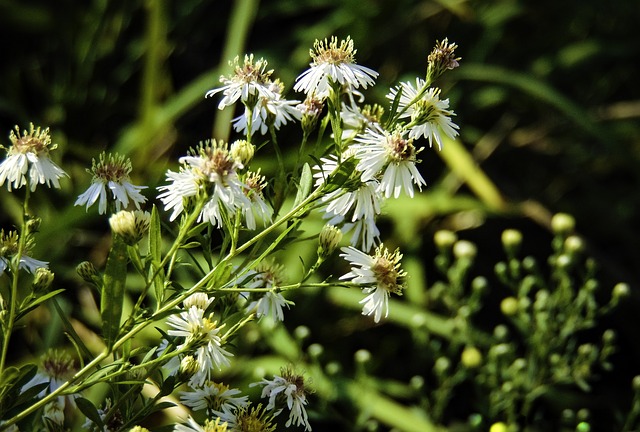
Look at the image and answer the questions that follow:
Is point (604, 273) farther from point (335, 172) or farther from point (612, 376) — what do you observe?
point (335, 172)

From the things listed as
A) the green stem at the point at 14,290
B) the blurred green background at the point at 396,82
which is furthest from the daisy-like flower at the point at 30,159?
the blurred green background at the point at 396,82

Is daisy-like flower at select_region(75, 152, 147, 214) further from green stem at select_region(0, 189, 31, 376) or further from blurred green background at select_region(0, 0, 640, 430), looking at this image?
blurred green background at select_region(0, 0, 640, 430)

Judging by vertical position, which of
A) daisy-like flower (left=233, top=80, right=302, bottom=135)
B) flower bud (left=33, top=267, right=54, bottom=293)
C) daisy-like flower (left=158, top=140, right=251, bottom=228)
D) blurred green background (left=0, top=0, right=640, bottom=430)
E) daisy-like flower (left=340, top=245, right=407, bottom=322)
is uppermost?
blurred green background (left=0, top=0, right=640, bottom=430)

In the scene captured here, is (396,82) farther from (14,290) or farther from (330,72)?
(14,290)

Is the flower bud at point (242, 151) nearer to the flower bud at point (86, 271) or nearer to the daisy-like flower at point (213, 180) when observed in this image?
the daisy-like flower at point (213, 180)

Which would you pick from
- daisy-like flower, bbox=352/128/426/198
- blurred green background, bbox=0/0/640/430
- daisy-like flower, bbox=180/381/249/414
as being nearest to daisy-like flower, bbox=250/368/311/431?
daisy-like flower, bbox=180/381/249/414
